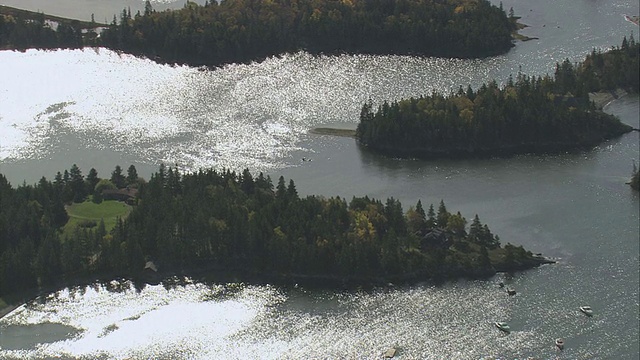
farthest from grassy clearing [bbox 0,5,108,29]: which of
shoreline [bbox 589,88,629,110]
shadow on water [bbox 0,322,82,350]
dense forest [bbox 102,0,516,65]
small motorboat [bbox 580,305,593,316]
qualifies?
small motorboat [bbox 580,305,593,316]

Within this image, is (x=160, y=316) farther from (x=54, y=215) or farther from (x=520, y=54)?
(x=520, y=54)

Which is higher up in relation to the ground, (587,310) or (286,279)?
(286,279)

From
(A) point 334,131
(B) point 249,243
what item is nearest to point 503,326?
(B) point 249,243

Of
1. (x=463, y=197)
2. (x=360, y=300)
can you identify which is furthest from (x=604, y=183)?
(x=360, y=300)

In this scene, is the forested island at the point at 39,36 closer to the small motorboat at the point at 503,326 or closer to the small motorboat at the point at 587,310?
the small motorboat at the point at 503,326

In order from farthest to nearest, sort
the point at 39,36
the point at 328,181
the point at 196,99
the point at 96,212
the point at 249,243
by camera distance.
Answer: the point at 39,36 → the point at 196,99 → the point at 328,181 → the point at 96,212 → the point at 249,243

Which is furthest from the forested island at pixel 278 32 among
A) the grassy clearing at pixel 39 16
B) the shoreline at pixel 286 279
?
the shoreline at pixel 286 279

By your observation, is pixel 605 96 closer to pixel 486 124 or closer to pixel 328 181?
pixel 486 124
